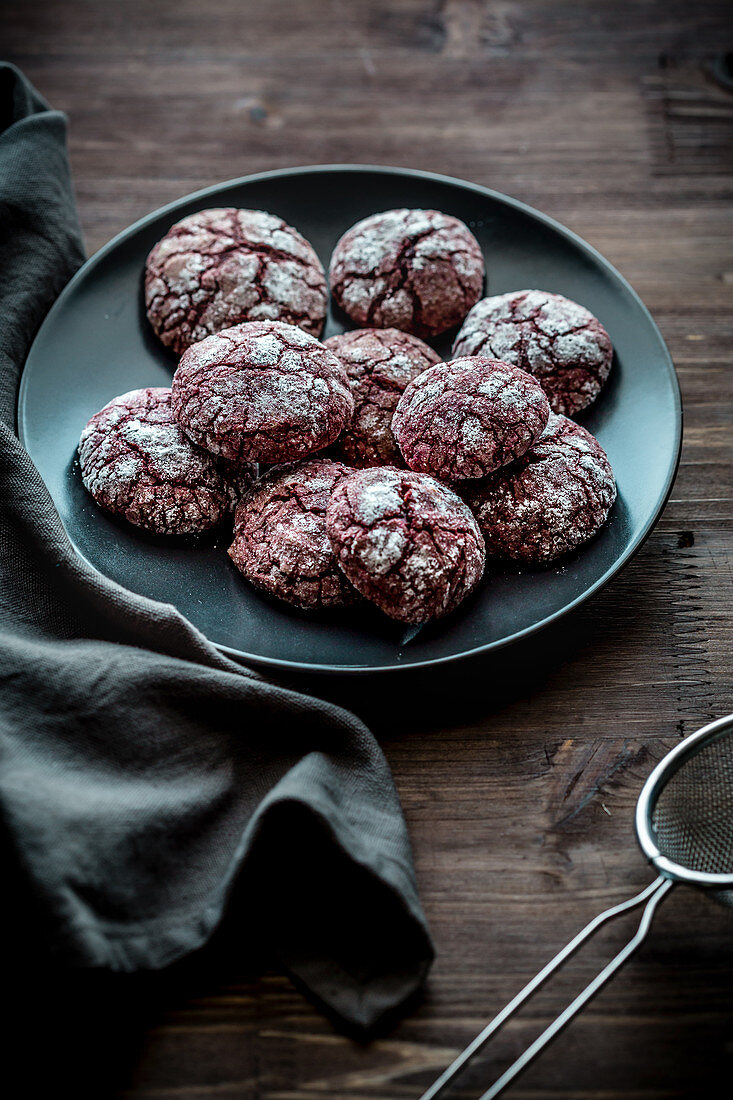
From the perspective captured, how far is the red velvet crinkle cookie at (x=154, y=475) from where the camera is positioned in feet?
5.28

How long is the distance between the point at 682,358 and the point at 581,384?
1.56 feet

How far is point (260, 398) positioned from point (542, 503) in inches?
20.7

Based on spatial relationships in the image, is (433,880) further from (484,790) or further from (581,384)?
(581,384)

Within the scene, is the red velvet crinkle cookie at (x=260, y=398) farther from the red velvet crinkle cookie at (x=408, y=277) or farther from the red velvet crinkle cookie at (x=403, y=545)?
the red velvet crinkle cookie at (x=408, y=277)

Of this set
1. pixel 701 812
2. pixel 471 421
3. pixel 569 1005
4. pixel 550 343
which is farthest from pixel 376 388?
pixel 569 1005

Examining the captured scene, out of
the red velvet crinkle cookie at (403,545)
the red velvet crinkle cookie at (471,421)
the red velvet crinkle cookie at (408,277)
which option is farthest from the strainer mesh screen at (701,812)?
the red velvet crinkle cookie at (408,277)

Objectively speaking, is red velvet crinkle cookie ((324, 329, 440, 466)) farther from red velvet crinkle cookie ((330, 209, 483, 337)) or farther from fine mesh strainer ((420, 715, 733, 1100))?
fine mesh strainer ((420, 715, 733, 1100))

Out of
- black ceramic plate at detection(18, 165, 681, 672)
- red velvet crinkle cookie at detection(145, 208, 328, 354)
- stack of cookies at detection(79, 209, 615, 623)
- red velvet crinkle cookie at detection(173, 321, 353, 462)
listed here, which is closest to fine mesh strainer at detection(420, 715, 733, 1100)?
black ceramic plate at detection(18, 165, 681, 672)

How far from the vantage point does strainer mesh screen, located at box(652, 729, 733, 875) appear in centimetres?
140

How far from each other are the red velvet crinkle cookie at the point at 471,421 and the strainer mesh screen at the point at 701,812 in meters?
0.59

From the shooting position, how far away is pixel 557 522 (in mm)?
1585

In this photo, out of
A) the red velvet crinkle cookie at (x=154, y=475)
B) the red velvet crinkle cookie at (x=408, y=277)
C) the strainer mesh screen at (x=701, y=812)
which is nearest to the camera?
the strainer mesh screen at (x=701, y=812)

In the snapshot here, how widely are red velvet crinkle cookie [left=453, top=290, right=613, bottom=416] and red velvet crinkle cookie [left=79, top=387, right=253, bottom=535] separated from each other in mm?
560

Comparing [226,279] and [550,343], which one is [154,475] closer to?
[226,279]
